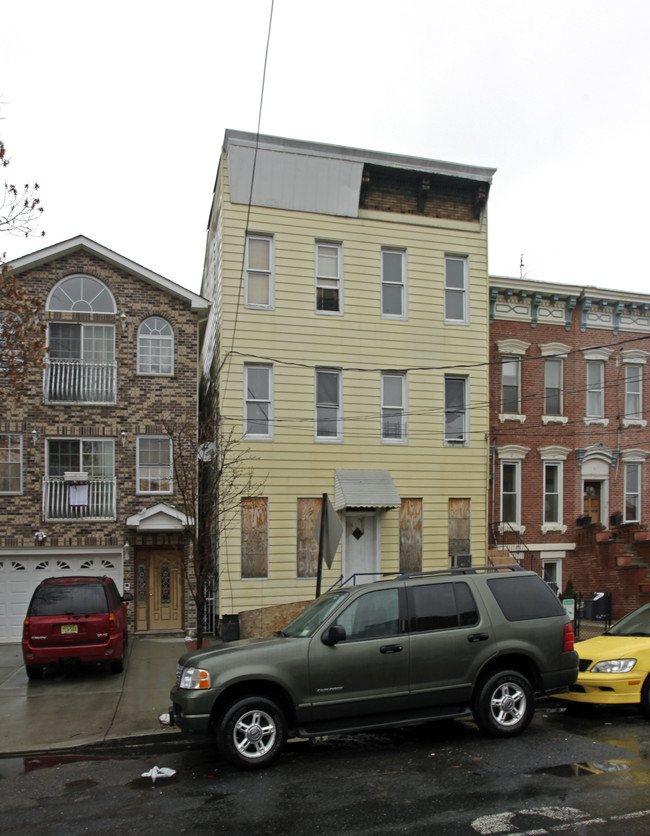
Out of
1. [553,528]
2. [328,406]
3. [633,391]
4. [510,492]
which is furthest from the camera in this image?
[633,391]

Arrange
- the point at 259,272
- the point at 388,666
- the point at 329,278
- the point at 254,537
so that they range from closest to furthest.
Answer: the point at 388,666 → the point at 254,537 → the point at 259,272 → the point at 329,278

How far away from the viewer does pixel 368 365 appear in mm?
19328

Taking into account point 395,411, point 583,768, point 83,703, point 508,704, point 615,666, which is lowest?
point 83,703

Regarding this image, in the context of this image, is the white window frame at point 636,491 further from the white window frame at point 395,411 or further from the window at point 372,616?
the window at point 372,616

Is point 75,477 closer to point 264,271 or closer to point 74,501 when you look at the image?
point 74,501

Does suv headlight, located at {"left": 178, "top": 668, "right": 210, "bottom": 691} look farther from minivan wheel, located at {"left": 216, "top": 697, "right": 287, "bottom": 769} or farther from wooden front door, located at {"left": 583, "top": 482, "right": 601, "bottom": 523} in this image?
wooden front door, located at {"left": 583, "top": 482, "right": 601, "bottom": 523}

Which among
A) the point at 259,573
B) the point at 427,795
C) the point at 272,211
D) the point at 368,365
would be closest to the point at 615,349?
the point at 368,365

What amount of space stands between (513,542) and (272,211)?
416 inches

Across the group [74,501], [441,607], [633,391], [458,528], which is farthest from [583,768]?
[633,391]

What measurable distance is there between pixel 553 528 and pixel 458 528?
10.1ft

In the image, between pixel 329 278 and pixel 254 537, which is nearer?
pixel 254 537

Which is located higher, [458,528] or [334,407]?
[334,407]

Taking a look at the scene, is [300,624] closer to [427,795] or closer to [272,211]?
[427,795]

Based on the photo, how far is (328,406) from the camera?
19.1 meters
